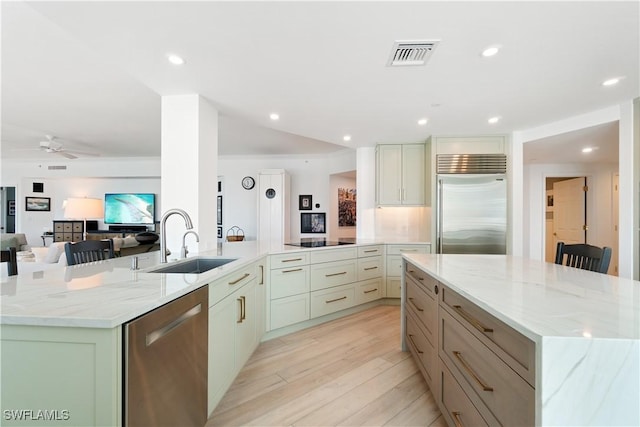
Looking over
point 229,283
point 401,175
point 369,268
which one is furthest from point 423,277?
point 401,175

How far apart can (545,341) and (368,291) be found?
9.31ft

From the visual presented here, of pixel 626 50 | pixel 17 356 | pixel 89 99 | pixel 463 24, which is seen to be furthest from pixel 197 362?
pixel 89 99

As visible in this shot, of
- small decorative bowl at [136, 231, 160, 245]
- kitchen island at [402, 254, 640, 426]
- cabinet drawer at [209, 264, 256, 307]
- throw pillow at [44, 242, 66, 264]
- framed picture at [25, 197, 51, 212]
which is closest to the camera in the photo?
kitchen island at [402, 254, 640, 426]

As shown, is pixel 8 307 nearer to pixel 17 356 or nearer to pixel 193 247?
pixel 17 356

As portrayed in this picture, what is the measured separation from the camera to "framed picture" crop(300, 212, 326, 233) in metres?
6.18

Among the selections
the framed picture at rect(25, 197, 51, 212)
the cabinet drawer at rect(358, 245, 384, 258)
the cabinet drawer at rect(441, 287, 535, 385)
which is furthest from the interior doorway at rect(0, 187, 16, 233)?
the cabinet drawer at rect(441, 287, 535, 385)

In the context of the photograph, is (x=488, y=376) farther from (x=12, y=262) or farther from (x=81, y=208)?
(x=81, y=208)

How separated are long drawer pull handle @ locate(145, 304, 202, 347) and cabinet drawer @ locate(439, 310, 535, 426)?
1246 mm

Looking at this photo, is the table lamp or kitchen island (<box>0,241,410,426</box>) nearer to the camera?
kitchen island (<box>0,241,410,426</box>)

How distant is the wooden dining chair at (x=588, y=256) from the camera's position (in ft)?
5.69

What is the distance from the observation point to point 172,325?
1.12m

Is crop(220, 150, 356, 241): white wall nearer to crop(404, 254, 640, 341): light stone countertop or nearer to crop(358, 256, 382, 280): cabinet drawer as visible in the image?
crop(358, 256, 382, 280): cabinet drawer

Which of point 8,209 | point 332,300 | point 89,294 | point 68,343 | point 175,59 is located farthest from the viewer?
point 8,209

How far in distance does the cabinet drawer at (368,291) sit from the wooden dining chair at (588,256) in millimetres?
1920
